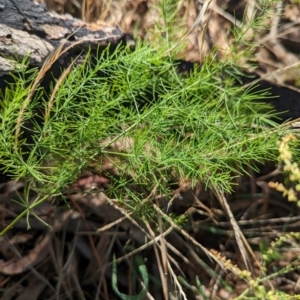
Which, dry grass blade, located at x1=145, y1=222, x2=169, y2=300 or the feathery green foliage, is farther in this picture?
dry grass blade, located at x1=145, y1=222, x2=169, y2=300

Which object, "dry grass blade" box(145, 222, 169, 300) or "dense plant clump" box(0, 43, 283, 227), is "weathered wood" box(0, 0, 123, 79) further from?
"dry grass blade" box(145, 222, 169, 300)

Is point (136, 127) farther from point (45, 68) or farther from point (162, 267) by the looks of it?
point (162, 267)

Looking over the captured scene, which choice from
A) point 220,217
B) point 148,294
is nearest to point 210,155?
point 220,217

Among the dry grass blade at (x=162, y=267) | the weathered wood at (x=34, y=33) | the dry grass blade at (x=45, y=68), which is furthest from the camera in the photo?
the dry grass blade at (x=162, y=267)

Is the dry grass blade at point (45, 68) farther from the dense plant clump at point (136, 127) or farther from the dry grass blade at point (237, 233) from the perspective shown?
the dry grass blade at point (237, 233)

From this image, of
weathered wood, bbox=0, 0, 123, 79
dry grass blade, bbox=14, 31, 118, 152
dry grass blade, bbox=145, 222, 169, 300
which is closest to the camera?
dry grass blade, bbox=14, 31, 118, 152

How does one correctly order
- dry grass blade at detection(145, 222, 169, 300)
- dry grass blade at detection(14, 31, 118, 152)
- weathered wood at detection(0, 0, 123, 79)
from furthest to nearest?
dry grass blade at detection(145, 222, 169, 300), weathered wood at detection(0, 0, 123, 79), dry grass blade at detection(14, 31, 118, 152)

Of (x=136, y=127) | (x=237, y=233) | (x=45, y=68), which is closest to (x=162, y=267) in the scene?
(x=237, y=233)

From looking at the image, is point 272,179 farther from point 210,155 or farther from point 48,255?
point 48,255

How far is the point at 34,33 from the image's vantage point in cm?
158

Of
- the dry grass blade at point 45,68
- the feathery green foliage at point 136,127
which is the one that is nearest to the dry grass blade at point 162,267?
the feathery green foliage at point 136,127

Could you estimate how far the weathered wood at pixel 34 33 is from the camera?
1516mm

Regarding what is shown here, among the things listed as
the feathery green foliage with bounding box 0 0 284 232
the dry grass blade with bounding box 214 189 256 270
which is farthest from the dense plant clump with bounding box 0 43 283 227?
the dry grass blade with bounding box 214 189 256 270

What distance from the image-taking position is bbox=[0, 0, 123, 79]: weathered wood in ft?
4.97
